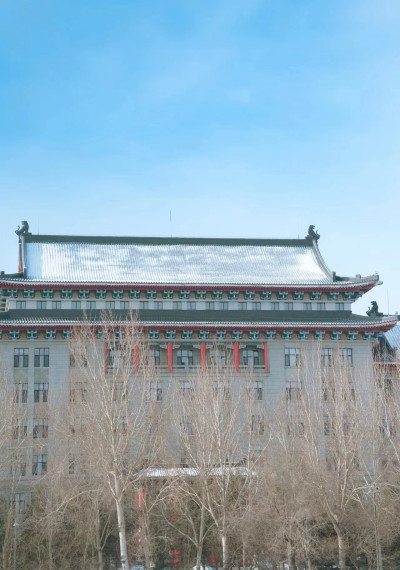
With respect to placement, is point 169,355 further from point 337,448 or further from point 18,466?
point 337,448

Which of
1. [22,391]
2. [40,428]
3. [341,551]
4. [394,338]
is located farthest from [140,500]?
[394,338]

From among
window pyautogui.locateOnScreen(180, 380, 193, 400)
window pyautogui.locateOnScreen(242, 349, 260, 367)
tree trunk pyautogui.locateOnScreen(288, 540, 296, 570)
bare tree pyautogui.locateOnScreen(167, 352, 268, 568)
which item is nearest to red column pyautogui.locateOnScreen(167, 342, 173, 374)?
window pyautogui.locateOnScreen(180, 380, 193, 400)

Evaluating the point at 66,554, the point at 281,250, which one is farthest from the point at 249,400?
the point at 281,250

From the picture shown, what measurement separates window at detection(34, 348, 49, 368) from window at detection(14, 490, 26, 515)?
7126mm

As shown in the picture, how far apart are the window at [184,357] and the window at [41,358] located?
739 centimetres

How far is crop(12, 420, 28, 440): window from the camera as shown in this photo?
43.1 metres

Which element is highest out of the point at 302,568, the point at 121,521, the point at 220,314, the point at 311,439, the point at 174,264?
the point at 174,264

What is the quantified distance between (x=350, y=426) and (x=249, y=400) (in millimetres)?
4964

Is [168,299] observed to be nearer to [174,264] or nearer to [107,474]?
[174,264]

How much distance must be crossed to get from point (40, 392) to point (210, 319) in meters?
10.4

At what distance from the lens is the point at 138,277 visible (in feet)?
179

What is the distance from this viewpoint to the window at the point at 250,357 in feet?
174

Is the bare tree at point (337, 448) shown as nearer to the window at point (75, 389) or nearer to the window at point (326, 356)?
the window at point (326, 356)

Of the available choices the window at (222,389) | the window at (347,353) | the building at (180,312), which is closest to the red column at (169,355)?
the building at (180,312)
